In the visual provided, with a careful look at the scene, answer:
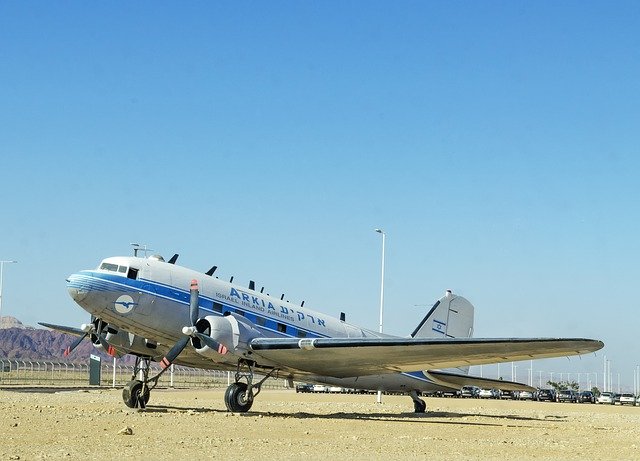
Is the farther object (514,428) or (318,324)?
(318,324)

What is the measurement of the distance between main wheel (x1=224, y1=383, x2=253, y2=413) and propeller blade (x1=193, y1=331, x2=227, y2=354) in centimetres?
139

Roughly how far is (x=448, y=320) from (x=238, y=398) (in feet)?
42.6

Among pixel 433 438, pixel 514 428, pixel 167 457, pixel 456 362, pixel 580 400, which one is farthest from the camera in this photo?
pixel 580 400

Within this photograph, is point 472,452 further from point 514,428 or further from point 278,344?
point 278,344

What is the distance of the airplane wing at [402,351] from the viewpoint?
963 inches

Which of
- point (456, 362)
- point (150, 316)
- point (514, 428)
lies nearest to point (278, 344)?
point (150, 316)

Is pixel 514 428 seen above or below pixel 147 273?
below

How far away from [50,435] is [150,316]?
871 centimetres

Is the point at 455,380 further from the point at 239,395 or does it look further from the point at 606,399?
the point at 606,399

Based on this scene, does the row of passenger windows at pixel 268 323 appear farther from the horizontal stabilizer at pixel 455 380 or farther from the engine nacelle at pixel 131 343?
the horizontal stabilizer at pixel 455 380

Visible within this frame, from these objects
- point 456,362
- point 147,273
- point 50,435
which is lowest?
point 50,435

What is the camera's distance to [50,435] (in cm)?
1747

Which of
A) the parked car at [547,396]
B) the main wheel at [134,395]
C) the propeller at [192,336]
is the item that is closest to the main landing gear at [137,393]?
the main wheel at [134,395]

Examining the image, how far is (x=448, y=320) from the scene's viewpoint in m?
36.1
